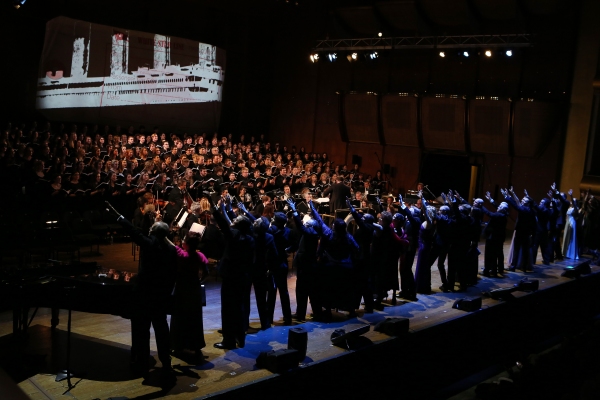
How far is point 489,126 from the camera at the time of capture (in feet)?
59.0

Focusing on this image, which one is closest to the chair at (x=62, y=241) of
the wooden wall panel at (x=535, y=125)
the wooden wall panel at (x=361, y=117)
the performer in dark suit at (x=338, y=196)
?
the performer in dark suit at (x=338, y=196)

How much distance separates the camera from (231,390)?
5.84 metres

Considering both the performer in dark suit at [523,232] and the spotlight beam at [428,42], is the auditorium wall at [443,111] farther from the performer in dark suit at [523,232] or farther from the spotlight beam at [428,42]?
the performer in dark suit at [523,232]

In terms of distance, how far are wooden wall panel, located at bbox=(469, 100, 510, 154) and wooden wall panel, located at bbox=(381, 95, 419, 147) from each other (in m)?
1.96

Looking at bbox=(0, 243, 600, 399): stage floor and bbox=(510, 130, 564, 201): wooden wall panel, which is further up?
bbox=(510, 130, 564, 201): wooden wall panel

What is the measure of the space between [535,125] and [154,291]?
46.4ft

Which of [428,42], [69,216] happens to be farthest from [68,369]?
[428,42]

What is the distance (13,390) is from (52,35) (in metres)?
15.1

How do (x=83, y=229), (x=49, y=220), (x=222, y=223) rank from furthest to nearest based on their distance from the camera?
(x=83, y=229) < (x=49, y=220) < (x=222, y=223)

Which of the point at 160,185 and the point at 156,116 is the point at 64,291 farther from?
the point at 156,116

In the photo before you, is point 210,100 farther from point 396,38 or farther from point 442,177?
point 442,177

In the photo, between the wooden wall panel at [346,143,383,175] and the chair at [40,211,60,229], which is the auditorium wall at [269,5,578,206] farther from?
the chair at [40,211,60,229]

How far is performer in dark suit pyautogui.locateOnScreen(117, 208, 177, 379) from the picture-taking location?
19.7ft

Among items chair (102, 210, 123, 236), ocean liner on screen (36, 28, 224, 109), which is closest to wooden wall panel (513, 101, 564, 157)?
ocean liner on screen (36, 28, 224, 109)
